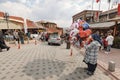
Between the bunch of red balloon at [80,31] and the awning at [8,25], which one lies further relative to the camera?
the awning at [8,25]

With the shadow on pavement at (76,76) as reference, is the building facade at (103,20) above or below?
above

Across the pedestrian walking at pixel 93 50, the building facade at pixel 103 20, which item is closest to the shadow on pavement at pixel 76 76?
the pedestrian walking at pixel 93 50

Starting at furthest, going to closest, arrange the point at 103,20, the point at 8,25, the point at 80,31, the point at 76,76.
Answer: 1. the point at 103,20
2. the point at 8,25
3. the point at 80,31
4. the point at 76,76

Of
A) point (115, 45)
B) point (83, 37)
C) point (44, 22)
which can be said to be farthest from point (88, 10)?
point (83, 37)

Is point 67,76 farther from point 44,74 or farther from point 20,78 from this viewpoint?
point 20,78

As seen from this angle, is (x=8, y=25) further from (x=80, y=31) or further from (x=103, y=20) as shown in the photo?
(x=103, y=20)

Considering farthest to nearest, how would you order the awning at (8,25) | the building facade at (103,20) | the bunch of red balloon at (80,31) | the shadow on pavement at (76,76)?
the awning at (8,25), the building facade at (103,20), the bunch of red balloon at (80,31), the shadow on pavement at (76,76)

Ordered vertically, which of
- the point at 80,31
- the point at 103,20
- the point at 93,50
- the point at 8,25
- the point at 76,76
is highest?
the point at 103,20

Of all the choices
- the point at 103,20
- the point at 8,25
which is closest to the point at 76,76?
the point at 8,25

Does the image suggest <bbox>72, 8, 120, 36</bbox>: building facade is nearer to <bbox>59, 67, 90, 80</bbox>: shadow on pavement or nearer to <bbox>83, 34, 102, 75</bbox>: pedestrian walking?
<bbox>83, 34, 102, 75</bbox>: pedestrian walking

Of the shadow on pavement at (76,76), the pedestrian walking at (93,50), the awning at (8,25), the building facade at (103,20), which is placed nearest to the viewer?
the shadow on pavement at (76,76)

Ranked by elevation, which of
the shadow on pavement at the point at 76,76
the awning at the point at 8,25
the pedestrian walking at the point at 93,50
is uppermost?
the awning at the point at 8,25

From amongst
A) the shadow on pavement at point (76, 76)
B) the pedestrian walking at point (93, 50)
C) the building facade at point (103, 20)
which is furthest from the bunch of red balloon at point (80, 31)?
the building facade at point (103, 20)

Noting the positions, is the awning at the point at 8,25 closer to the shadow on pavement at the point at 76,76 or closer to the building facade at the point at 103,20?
the building facade at the point at 103,20
